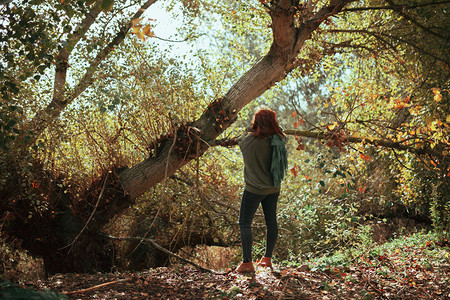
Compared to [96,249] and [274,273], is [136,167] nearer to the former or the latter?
[96,249]

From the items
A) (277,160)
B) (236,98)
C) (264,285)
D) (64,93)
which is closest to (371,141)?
(277,160)

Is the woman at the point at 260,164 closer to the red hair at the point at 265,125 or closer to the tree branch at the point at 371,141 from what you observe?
the red hair at the point at 265,125

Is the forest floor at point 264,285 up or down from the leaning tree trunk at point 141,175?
down

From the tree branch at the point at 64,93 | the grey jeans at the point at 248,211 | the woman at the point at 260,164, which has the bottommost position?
the grey jeans at the point at 248,211

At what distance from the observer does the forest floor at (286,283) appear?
11.6 feet

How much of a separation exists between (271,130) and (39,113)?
9.24ft

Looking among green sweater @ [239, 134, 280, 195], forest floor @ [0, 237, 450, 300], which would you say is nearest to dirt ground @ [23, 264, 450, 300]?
forest floor @ [0, 237, 450, 300]

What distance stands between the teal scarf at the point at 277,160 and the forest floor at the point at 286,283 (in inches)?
37.6

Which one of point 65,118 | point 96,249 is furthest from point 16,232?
point 65,118

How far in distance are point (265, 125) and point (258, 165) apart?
0.40 m

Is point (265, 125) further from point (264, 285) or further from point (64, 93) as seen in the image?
point (64, 93)

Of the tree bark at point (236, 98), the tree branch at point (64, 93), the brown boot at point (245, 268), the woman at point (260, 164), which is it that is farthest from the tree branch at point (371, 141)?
the tree branch at point (64, 93)

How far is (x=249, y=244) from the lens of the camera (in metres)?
4.03

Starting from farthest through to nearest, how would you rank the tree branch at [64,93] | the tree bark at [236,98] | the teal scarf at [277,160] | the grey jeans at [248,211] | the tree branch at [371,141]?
the tree bark at [236,98]
the tree branch at [371,141]
the tree branch at [64,93]
the grey jeans at [248,211]
the teal scarf at [277,160]
